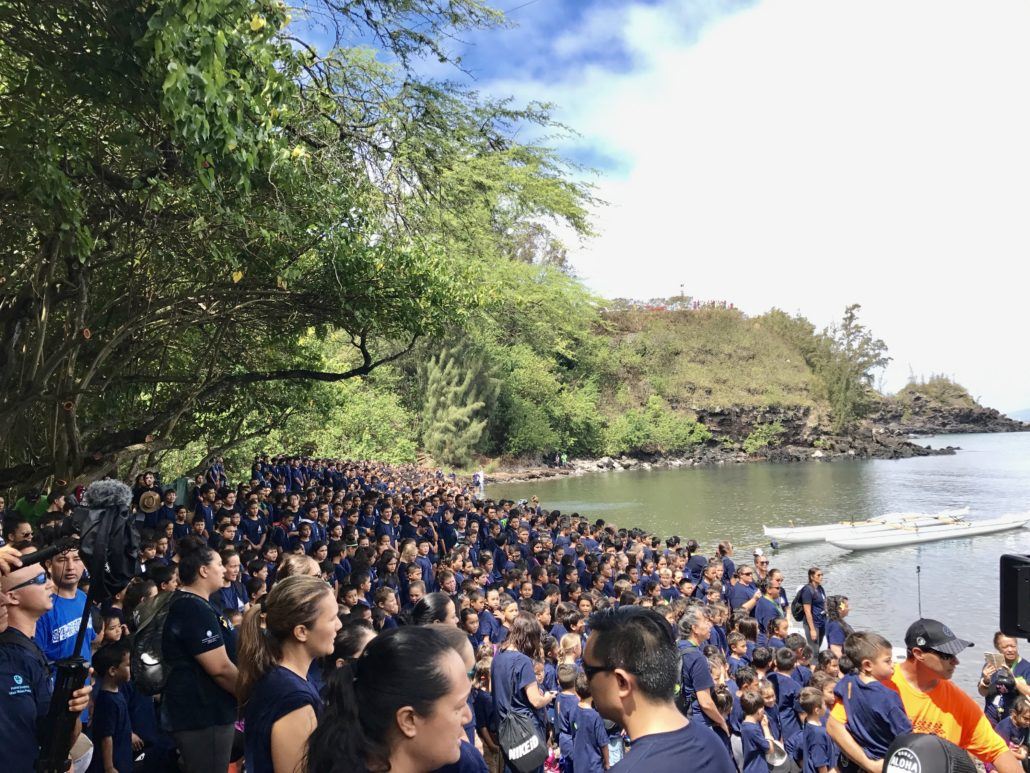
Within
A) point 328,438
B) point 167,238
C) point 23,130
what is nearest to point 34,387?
point 167,238

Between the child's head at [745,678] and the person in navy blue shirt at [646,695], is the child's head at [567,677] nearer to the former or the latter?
the child's head at [745,678]

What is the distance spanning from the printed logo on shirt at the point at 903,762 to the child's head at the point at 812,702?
10.8 ft

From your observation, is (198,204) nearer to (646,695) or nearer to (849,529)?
(646,695)

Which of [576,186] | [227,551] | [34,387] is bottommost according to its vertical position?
[227,551]

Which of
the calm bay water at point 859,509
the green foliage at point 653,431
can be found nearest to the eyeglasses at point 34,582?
the calm bay water at point 859,509

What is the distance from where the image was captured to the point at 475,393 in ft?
134

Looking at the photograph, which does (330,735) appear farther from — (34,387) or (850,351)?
(850,351)

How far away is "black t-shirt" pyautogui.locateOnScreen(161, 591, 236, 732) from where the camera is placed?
3160mm

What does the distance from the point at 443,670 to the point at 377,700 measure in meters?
0.18

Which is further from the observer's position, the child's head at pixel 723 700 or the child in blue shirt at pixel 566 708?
the child's head at pixel 723 700

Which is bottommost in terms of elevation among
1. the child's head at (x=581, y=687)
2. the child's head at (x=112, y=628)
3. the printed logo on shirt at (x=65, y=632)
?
the child's head at (x=581, y=687)

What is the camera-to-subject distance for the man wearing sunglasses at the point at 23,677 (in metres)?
2.90

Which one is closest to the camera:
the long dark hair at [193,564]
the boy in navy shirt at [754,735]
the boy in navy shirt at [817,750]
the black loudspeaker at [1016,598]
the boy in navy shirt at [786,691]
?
the black loudspeaker at [1016,598]

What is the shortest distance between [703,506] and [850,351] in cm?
3962
